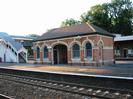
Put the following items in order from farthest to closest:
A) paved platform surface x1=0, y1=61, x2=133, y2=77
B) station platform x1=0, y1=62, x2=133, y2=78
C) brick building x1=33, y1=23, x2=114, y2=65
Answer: brick building x1=33, y1=23, x2=114, y2=65 → paved platform surface x1=0, y1=61, x2=133, y2=77 → station platform x1=0, y1=62, x2=133, y2=78

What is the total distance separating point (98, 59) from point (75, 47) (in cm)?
421

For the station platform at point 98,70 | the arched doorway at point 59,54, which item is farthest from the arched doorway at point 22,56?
the station platform at point 98,70

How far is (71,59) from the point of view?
35.6 meters

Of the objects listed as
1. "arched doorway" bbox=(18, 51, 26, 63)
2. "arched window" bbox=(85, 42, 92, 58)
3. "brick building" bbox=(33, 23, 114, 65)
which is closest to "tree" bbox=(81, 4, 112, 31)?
"arched doorway" bbox=(18, 51, 26, 63)

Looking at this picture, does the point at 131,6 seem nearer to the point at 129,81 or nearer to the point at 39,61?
the point at 39,61

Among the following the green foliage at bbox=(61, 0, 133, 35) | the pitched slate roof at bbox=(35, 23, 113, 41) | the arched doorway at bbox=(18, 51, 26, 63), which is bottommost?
the arched doorway at bbox=(18, 51, 26, 63)

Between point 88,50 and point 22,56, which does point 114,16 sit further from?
point 88,50

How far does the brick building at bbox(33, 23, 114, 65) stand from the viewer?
33062 millimetres

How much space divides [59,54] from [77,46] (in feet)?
19.4

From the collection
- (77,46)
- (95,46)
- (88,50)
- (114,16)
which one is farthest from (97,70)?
(114,16)

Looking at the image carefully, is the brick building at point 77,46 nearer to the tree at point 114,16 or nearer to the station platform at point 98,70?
the station platform at point 98,70

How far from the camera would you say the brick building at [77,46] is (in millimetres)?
33062

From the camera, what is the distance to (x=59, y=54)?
131ft

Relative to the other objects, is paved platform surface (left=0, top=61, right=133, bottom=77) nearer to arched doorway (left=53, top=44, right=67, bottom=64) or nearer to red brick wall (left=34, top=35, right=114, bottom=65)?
red brick wall (left=34, top=35, right=114, bottom=65)
